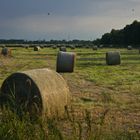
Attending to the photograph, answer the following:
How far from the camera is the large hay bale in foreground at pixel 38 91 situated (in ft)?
36.4

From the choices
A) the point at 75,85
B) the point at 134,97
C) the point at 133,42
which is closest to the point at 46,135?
the point at 134,97

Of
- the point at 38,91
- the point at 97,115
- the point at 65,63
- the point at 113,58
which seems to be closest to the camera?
the point at 38,91

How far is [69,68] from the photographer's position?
1094 inches

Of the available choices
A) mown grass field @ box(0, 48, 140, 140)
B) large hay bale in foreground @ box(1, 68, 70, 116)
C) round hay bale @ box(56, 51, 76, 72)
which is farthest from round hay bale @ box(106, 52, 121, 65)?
large hay bale in foreground @ box(1, 68, 70, 116)

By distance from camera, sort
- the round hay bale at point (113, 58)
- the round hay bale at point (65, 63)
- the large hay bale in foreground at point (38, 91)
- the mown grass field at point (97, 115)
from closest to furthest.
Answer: the mown grass field at point (97, 115), the large hay bale in foreground at point (38, 91), the round hay bale at point (65, 63), the round hay bale at point (113, 58)

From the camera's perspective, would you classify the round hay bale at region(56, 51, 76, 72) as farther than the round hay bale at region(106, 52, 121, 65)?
No

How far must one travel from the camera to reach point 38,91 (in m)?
11.1

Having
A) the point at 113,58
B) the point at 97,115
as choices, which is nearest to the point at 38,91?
the point at 97,115

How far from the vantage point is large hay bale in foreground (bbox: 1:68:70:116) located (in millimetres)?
11081

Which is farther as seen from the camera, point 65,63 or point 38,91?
point 65,63

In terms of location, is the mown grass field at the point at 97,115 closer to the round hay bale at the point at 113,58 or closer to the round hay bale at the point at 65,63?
the round hay bale at the point at 65,63

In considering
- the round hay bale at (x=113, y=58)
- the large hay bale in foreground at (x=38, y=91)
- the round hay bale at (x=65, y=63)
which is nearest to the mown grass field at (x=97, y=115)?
the large hay bale in foreground at (x=38, y=91)

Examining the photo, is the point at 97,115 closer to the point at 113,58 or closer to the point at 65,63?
the point at 65,63

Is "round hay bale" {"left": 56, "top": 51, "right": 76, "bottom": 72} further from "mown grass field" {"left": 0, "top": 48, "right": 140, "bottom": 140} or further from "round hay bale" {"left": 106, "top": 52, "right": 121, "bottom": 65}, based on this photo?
"round hay bale" {"left": 106, "top": 52, "right": 121, "bottom": 65}
